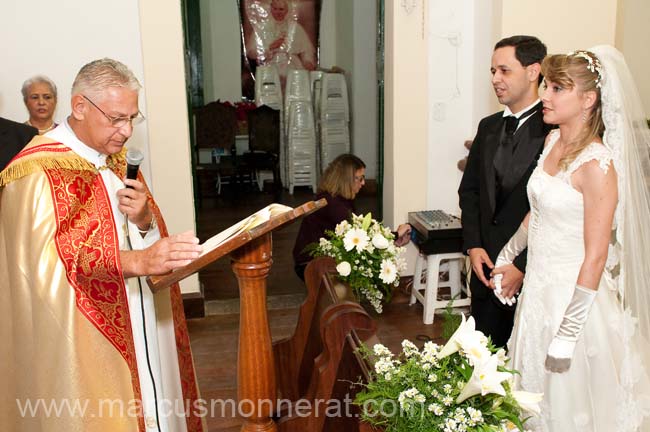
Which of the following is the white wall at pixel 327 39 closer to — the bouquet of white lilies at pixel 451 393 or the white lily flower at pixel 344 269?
the white lily flower at pixel 344 269

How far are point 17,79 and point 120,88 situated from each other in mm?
2797

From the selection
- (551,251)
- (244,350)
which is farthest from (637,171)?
(244,350)

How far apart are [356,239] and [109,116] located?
200 cm

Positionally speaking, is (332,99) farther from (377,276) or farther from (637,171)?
(637,171)

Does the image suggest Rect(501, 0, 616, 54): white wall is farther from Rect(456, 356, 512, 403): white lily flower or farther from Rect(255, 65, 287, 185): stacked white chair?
Rect(255, 65, 287, 185): stacked white chair

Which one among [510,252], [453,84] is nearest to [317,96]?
[453,84]

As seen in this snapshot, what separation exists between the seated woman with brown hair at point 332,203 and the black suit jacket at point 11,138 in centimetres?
193

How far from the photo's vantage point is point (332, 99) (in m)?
8.95

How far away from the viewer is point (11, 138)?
3.65 metres

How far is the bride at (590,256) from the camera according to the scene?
2.47 meters

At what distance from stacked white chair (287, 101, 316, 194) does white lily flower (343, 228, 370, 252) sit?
525 centimetres

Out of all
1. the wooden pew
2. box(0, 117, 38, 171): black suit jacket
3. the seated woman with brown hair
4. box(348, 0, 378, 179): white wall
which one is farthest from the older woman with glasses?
box(348, 0, 378, 179): white wall

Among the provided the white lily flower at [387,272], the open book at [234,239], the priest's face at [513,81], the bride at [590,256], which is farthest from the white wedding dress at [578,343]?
the white lily flower at [387,272]

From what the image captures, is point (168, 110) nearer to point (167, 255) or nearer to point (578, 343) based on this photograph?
point (167, 255)
